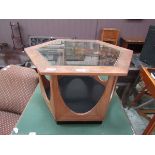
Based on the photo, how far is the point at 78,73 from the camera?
0.72 metres

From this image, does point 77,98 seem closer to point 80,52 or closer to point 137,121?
point 80,52

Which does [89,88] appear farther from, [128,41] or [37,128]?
[128,41]

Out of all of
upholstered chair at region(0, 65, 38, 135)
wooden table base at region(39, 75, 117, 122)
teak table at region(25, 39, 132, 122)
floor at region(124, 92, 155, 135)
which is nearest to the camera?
teak table at region(25, 39, 132, 122)

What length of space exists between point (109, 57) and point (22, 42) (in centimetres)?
316

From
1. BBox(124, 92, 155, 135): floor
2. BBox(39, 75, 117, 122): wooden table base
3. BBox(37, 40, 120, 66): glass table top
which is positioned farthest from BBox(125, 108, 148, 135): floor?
BBox(37, 40, 120, 66): glass table top

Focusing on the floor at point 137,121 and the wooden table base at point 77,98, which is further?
the floor at point 137,121

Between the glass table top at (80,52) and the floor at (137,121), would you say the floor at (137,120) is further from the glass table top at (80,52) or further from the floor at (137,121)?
the glass table top at (80,52)

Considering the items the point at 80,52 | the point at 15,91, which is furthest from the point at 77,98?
the point at 15,91

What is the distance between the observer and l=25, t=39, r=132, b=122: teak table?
0.76 metres

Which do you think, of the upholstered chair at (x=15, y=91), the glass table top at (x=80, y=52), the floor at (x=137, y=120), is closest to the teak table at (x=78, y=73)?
the glass table top at (x=80, y=52)

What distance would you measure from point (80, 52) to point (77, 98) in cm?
31

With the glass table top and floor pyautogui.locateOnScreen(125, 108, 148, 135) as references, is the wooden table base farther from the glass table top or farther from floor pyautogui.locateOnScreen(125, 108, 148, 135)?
floor pyautogui.locateOnScreen(125, 108, 148, 135)

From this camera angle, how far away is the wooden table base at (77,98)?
865 mm
